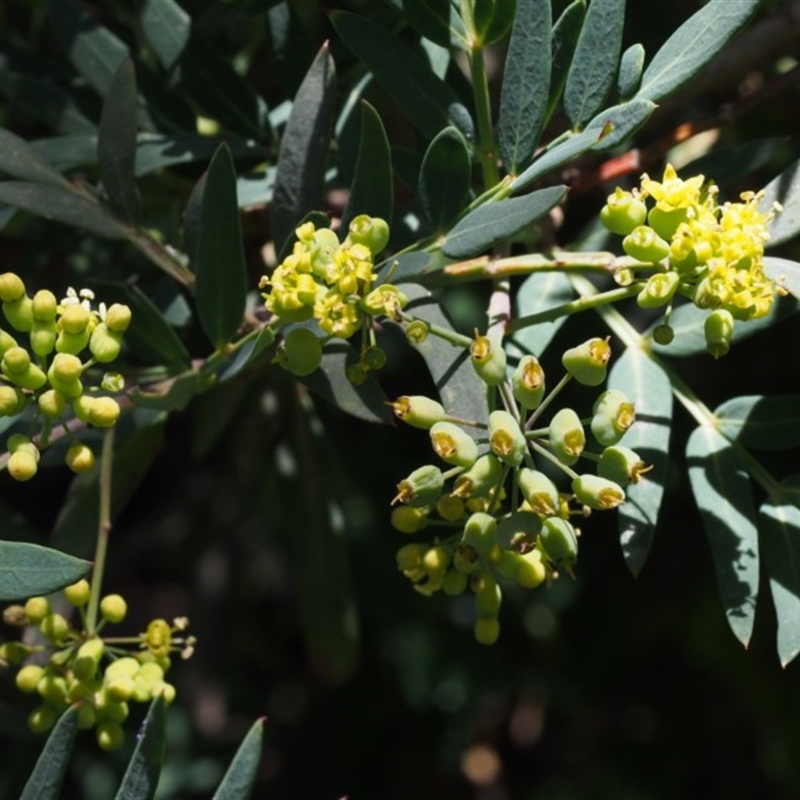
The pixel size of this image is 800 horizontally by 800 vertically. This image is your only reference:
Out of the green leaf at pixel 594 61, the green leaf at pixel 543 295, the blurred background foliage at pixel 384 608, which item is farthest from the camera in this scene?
the blurred background foliage at pixel 384 608

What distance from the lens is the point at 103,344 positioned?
1.20m

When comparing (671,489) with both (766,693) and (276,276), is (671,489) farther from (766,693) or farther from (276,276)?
(276,276)

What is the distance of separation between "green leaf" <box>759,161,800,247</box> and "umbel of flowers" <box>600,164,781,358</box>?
0.06 metres

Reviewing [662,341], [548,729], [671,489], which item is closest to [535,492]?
[662,341]

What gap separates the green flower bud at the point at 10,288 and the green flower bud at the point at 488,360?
0.40 meters

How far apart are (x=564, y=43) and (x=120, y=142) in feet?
1.48

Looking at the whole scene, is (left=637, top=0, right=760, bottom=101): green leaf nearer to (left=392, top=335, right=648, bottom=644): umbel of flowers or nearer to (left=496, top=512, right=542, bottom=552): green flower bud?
(left=392, top=335, right=648, bottom=644): umbel of flowers

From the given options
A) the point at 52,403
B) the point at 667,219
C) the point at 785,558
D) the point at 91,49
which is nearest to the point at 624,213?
the point at 667,219

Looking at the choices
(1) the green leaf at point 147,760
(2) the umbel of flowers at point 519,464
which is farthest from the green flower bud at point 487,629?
(1) the green leaf at point 147,760

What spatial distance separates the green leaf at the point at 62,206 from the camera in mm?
1292

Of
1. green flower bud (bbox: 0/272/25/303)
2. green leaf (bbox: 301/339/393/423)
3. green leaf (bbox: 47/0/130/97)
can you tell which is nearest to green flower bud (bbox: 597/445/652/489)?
green leaf (bbox: 301/339/393/423)

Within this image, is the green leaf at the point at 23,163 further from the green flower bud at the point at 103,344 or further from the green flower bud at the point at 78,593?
the green flower bud at the point at 78,593

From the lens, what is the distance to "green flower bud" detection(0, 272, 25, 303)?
1.16 meters

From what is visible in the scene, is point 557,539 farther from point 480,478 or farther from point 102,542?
point 102,542
